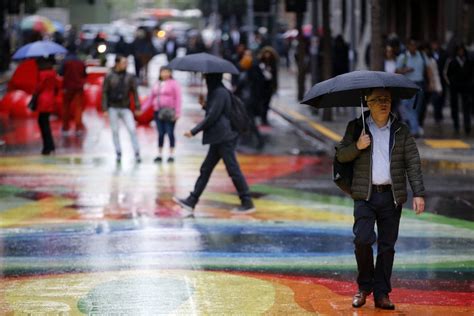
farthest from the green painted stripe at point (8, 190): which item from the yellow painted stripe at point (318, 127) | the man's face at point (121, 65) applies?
the yellow painted stripe at point (318, 127)

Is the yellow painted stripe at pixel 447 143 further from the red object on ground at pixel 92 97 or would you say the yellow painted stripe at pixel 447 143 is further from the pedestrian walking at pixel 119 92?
the red object on ground at pixel 92 97

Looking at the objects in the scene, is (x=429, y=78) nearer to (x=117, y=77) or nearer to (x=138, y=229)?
(x=117, y=77)

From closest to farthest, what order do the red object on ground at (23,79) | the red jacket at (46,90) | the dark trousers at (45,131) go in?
the red jacket at (46,90) < the dark trousers at (45,131) < the red object on ground at (23,79)

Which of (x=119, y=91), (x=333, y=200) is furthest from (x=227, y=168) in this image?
(x=119, y=91)

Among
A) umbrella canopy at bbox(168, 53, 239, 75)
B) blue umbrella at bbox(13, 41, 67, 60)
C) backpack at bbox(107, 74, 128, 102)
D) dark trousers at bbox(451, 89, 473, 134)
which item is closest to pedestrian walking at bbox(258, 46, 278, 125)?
dark trousers at bbox(451, 89, 473, 134)

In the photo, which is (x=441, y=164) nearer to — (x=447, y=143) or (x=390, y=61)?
(x=447, y=143)

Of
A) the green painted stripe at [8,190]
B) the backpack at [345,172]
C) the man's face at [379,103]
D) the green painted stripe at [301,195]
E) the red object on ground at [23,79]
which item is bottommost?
the red object on ground at [23,79]

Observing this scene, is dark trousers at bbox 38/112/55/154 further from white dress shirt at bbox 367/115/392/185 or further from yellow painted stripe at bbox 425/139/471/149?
white dress shirt at bbox 367/115/392/185

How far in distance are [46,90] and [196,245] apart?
896 centimetres

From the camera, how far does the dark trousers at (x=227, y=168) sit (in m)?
15.0

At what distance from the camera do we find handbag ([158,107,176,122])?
20578 mm

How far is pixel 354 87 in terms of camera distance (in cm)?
906

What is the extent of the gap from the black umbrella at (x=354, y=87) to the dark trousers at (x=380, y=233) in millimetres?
749

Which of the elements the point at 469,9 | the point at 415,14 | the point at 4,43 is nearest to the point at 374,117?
the point at 469,9
